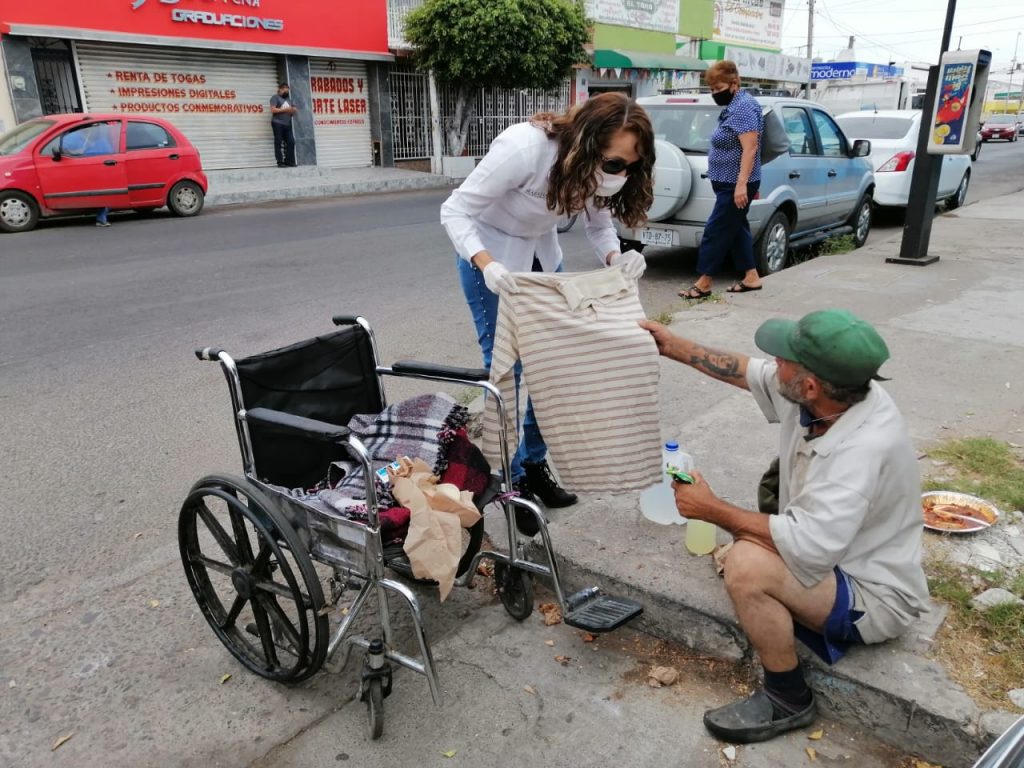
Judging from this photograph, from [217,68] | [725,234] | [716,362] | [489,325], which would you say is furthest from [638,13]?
[716,362]

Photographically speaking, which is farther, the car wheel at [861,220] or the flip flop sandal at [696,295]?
the car wheel at [861,220]

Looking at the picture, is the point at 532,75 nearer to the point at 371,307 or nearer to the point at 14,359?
the point at 371,307

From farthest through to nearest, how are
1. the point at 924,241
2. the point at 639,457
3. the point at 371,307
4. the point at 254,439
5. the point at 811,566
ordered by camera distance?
the point at 924,241, the point at 371,307, the point at 639,457, the point at 254,439, the point at 811,566

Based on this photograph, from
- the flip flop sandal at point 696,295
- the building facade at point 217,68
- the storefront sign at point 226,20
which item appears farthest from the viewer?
the building facade at point 217,68

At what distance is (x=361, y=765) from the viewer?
7.31ft

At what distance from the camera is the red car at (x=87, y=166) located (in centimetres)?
1070

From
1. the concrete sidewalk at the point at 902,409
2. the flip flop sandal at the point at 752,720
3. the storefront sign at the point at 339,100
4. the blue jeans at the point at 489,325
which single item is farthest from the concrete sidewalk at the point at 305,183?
the flip flop sandal at the point at 752,720

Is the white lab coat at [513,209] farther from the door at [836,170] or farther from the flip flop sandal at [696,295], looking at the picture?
the door at [836,170]

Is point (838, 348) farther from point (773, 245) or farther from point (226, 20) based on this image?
point (226, 20)

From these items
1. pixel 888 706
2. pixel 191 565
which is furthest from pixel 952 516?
pixel 191 565

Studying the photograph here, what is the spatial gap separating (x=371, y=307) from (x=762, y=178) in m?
3.70

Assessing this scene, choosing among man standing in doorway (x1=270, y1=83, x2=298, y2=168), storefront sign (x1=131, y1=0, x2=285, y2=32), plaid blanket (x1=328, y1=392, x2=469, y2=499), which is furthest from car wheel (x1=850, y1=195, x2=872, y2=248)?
storefront sign (x1=131, y1=0, x2=285, y2=32)

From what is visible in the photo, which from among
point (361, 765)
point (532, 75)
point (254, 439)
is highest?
point (532, 75)

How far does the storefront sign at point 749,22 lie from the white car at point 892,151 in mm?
20304
